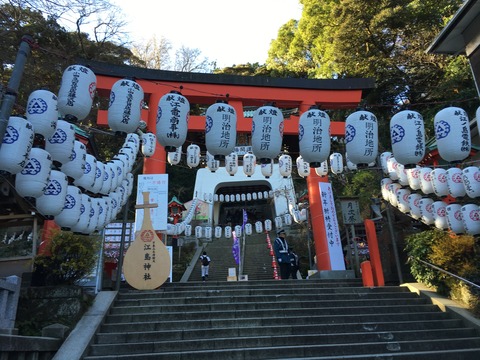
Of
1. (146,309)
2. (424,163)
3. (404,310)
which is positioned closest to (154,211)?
(146,309)

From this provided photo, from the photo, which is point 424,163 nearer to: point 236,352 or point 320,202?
point 320,202

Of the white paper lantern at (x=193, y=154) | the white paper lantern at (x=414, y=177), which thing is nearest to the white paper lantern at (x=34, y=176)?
the white paper lantern at (x=193, y=154)

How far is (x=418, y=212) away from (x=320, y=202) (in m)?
4.46

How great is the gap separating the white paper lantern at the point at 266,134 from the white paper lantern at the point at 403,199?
18.9 ft

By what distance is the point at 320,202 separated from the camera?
14.4 metres

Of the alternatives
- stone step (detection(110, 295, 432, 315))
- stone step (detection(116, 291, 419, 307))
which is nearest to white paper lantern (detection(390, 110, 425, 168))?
stone step (detection(110, 295, 432, 315))

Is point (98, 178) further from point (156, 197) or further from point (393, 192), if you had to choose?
point (393, 192)

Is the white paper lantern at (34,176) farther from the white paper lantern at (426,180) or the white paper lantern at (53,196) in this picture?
the white paper lantern at (426,180)

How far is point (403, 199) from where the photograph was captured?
11141 mm

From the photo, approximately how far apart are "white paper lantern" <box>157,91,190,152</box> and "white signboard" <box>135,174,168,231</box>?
530 centimetres

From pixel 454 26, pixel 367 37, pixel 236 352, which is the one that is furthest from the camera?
pixel 367 37

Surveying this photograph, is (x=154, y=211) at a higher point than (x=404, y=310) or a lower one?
higher

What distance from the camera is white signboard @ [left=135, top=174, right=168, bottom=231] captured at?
12.0 metres

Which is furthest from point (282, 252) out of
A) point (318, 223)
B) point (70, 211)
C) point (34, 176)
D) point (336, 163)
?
point (34, 176)
